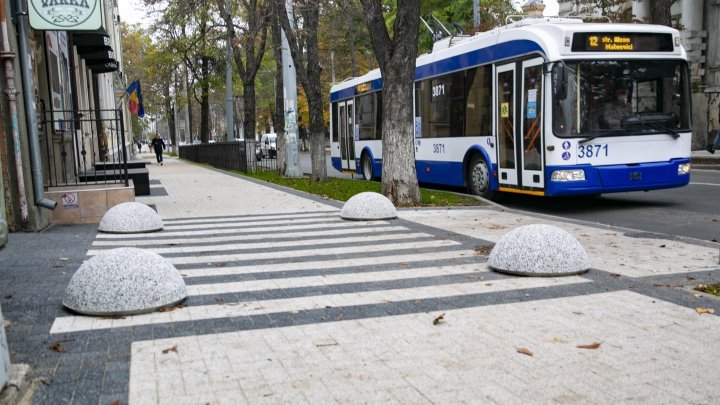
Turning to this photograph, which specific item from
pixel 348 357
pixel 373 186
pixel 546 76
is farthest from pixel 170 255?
pixel 373 186

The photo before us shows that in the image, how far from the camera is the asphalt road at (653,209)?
33.5 ft

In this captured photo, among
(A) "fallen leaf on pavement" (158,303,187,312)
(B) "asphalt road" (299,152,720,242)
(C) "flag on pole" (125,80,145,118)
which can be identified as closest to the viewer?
(A) "fallen leaf on pavement" (158,303,187,312)

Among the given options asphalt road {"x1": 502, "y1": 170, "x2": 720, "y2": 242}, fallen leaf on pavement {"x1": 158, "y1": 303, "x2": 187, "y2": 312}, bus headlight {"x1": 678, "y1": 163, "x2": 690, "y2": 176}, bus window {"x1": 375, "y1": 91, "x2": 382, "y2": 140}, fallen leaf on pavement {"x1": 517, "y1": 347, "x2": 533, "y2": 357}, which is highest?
bus window {"x1": 375, "y1": 91, "x2": 382, "y2": 140}

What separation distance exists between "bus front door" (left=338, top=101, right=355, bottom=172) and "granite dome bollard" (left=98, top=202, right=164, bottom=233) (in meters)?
12.1

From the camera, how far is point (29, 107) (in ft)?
31.6

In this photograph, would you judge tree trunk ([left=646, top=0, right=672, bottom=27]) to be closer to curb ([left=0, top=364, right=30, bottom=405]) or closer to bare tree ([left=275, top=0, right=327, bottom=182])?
bare tree ([left=275, top=0, right=327, bottom=182])

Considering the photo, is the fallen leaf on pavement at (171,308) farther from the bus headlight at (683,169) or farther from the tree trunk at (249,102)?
the tree trunk at (249,102)

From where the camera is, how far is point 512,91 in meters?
12.9

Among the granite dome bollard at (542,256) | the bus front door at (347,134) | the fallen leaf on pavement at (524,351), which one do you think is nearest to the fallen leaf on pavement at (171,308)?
the fallen leaf on pavement at (524,351)

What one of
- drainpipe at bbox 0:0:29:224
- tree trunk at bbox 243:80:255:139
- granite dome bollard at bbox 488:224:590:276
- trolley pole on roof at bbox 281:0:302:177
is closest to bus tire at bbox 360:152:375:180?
trolley pole on roof at bbox 281:0:302:177

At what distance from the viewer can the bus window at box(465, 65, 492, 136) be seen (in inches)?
544

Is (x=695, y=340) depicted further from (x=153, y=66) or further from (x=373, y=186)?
(x=153, y=66)

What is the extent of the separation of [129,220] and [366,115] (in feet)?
37.5

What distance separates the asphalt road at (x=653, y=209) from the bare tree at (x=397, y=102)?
252cm
